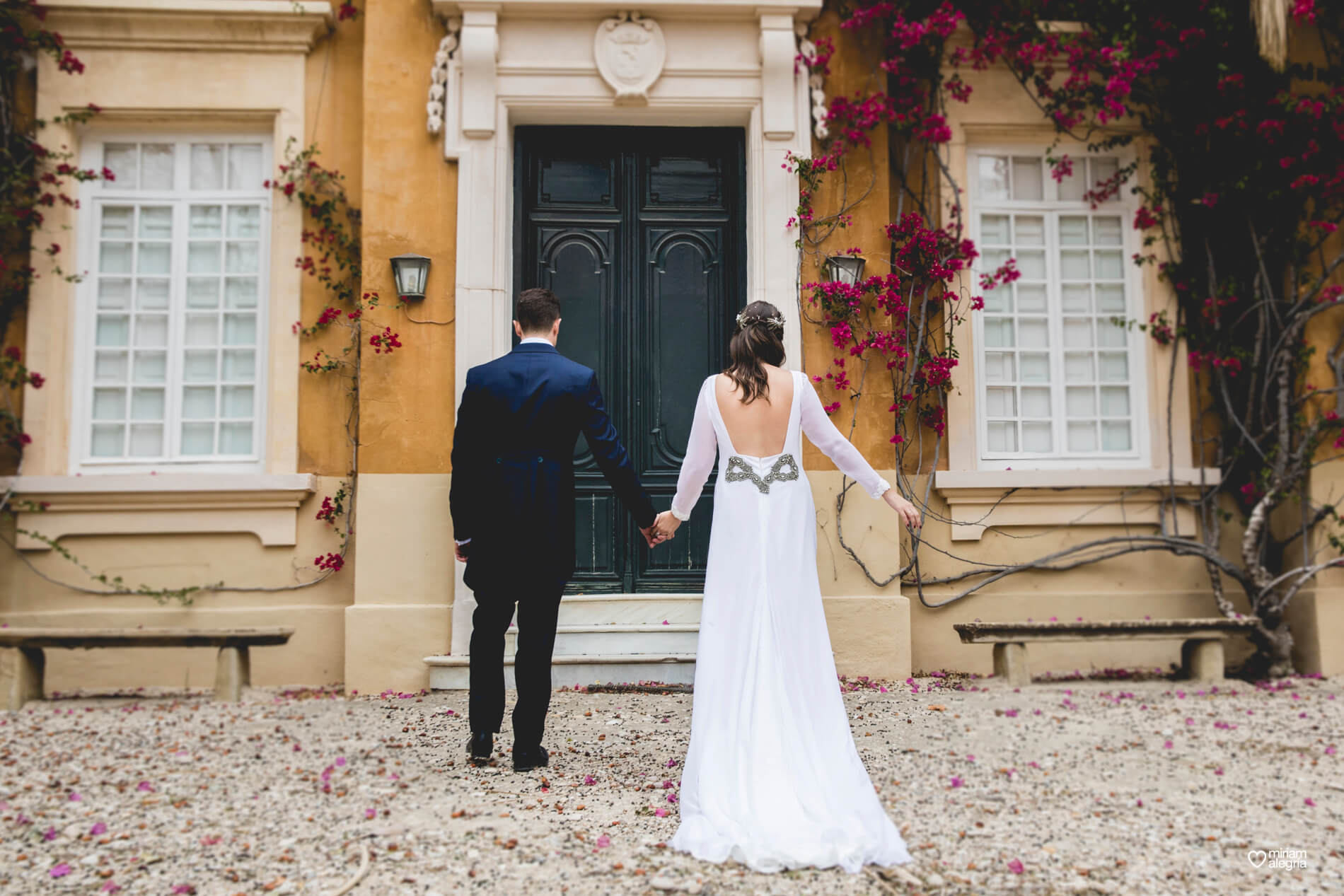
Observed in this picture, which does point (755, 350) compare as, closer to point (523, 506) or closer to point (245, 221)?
point (523, 506)

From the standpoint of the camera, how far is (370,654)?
5352mm

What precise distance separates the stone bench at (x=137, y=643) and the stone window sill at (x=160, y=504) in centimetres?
68

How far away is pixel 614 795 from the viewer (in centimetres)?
353

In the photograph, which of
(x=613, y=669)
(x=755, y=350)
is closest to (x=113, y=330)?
(x=613, y=669)

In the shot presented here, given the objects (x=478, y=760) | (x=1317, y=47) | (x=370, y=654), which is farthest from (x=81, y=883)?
(x=1317, y=47)

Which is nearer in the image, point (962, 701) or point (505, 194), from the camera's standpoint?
point (962, 701)

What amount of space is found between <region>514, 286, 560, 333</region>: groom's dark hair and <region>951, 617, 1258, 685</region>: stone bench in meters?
2.99

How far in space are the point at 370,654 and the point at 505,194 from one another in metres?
2.81

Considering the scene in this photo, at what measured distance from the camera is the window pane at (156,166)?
5.99 m

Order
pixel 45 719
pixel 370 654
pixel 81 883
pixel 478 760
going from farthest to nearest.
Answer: pixel 370 654 → pixel 45 719 → pixel 478 760 → pixel 81 883

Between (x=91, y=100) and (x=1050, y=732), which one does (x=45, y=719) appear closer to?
(x=91, y=100)

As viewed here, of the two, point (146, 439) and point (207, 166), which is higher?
point (207, 166)

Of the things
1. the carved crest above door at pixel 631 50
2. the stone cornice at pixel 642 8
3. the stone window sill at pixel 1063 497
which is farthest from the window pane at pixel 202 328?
the stone window sill at pixel 1063 497

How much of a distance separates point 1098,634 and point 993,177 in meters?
3.02
